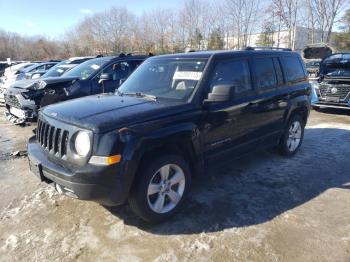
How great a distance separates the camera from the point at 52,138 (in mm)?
3613

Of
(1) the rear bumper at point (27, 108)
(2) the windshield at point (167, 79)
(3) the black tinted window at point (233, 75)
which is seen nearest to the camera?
(2) the windshield at point (167, 79)

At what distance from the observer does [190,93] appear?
13.1 ft

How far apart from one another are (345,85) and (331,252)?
760cm

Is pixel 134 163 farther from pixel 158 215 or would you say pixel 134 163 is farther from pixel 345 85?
pixel 345 85

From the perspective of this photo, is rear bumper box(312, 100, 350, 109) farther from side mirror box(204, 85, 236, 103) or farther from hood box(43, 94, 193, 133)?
hood box(43, 94, 193, 133)

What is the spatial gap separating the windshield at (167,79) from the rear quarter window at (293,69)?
210 cm

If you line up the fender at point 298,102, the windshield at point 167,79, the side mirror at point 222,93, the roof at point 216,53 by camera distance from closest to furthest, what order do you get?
1. the side mirror at point 222,93
2. the windshield at point 167,79
3. the roof at point 216,53
4. the fender at point 298,102

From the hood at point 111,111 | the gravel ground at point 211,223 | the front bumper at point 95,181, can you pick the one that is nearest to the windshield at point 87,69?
the gravel ground at point 211,223

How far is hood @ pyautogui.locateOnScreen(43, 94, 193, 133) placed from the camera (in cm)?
326

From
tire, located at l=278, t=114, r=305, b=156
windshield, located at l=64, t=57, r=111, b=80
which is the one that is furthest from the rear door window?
windshield, located at l=64, t=57, r=111, b=80

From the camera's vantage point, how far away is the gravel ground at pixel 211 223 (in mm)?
3218

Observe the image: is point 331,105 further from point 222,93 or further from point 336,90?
point 222,93

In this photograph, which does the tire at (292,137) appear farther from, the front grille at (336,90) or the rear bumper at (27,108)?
the rear bumper at (27,108)

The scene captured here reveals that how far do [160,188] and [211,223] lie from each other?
70 cm
